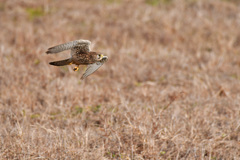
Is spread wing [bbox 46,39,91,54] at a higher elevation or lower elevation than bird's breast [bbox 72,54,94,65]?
higher

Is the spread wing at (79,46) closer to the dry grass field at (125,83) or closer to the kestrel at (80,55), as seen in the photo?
the kestrel at (80,55)

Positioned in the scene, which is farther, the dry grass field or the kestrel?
the dry grass field

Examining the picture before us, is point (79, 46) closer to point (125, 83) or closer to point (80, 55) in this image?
point (80, 55)

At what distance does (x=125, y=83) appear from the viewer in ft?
19.3

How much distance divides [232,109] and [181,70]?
6.66ft

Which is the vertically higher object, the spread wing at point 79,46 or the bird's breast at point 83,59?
the spread wing at point 79,46

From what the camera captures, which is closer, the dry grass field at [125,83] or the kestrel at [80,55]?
the kestrel at [80,55]

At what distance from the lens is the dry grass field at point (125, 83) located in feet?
11.7

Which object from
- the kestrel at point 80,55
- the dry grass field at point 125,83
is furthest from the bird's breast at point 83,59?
the dry grass field at point 125,83

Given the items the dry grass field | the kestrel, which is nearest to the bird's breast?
the kestrel

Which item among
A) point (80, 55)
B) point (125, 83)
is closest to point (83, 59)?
point (80, 55)

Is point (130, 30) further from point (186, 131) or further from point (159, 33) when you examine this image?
point (186, 131)

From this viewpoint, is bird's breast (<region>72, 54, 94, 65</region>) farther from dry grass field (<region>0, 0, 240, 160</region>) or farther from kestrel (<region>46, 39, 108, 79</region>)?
dry grass field (<region>0, 0, 240, 160</region>)

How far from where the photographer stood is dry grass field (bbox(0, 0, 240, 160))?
3.57 m
